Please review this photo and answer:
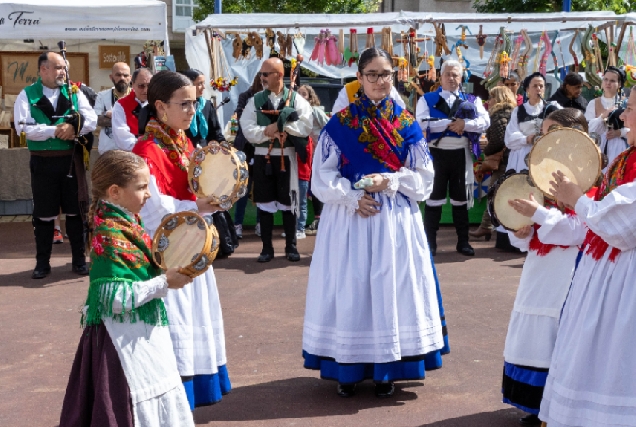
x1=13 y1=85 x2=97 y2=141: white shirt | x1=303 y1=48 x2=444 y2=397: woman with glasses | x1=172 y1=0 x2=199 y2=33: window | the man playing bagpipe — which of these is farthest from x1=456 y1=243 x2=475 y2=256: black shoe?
x1=172 y1=0 x2=199 y2=33: window

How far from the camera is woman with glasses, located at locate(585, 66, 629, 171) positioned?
893 cm

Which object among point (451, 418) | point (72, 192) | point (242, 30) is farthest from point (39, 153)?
point (451, 418)

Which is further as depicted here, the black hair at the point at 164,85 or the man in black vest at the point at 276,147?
the man in black vest at the point at 276,147

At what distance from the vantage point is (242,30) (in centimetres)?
1195

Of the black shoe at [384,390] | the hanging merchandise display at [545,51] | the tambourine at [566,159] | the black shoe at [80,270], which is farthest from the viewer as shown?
the hanging merchandise display at [545,51]

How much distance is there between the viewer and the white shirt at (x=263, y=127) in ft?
29.3

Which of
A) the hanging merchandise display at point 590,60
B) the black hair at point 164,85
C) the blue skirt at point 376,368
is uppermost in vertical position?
the hanging merchandise display at point 590,60

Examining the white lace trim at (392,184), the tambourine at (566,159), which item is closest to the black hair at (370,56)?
the white lace trim at (392,184)

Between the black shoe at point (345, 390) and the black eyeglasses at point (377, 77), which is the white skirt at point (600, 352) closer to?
the black shoe at point (345, 390)

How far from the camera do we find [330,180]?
5.02m

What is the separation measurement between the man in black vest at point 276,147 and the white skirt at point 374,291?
401 centimetres

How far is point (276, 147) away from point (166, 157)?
4.78 metres

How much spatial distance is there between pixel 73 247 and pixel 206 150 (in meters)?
4.76

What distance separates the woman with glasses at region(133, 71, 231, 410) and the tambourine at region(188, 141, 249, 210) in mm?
62
